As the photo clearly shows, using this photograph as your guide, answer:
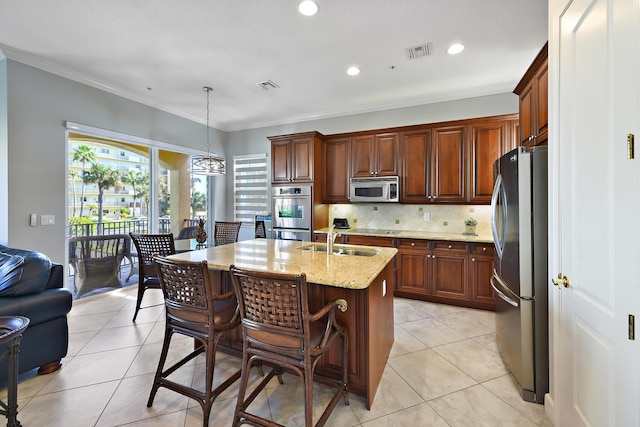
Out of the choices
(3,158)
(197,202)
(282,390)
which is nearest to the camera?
(282,390)

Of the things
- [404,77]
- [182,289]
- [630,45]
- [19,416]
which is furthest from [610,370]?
[404,77]

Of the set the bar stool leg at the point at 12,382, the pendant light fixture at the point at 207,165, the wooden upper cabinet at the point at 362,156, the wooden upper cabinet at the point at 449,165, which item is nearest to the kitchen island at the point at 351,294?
the bar stool leg at the point at 12,382

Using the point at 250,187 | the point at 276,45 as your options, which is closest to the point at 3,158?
the point at 276,45

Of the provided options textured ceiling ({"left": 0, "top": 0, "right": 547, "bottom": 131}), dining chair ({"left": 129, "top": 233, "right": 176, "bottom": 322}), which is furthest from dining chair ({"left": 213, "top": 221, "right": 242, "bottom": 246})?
textured ceiling ({"left": 0, "top": 0, "right": 547, "bottom": 131})

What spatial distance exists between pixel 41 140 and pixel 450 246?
5.20m

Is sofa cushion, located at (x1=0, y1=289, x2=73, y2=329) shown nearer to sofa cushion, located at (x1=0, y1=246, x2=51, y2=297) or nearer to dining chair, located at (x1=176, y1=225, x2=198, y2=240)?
sofa cushion, located at (x1=0, y1=246, x2=51, y2=297)

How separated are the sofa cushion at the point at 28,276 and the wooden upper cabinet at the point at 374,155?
12.4ft

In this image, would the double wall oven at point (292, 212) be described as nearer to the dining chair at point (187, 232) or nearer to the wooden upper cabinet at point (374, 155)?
the wooden upper cabinet at point (374, 155)

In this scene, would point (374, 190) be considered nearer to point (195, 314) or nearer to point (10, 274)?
point (195, 314)

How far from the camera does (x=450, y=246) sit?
366 cm

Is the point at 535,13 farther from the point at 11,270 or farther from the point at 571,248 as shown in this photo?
the point at 11,270

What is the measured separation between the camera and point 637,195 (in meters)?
1.03

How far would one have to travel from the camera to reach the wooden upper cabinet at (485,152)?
12.0 feet

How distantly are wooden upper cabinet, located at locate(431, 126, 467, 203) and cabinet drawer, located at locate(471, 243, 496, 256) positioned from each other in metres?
0.67
